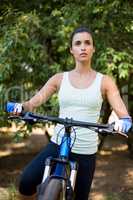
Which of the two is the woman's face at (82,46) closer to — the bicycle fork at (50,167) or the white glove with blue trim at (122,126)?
the white glove with blue trim at (122,126)

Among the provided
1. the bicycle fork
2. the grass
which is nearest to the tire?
the bicycle fork

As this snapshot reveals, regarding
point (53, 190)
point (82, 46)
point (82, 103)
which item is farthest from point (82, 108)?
point (53, 190)

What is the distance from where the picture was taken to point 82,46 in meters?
3.75

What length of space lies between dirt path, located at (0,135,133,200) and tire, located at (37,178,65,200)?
271 cm

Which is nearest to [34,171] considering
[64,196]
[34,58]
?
[64,196]

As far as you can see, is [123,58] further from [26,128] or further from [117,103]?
[117,103]

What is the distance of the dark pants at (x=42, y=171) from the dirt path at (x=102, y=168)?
2229 millimetres

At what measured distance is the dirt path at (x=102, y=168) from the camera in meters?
6.53

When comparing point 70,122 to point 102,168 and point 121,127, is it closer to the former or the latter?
point 121,127

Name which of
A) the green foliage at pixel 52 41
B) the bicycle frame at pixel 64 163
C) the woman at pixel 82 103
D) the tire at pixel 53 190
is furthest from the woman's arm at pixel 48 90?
the green foliage at pixel 52 41

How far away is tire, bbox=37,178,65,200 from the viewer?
330 cm

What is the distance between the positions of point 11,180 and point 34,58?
216 cm

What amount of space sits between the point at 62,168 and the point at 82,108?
1.59ft

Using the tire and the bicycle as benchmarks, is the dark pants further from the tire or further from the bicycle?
the tire
